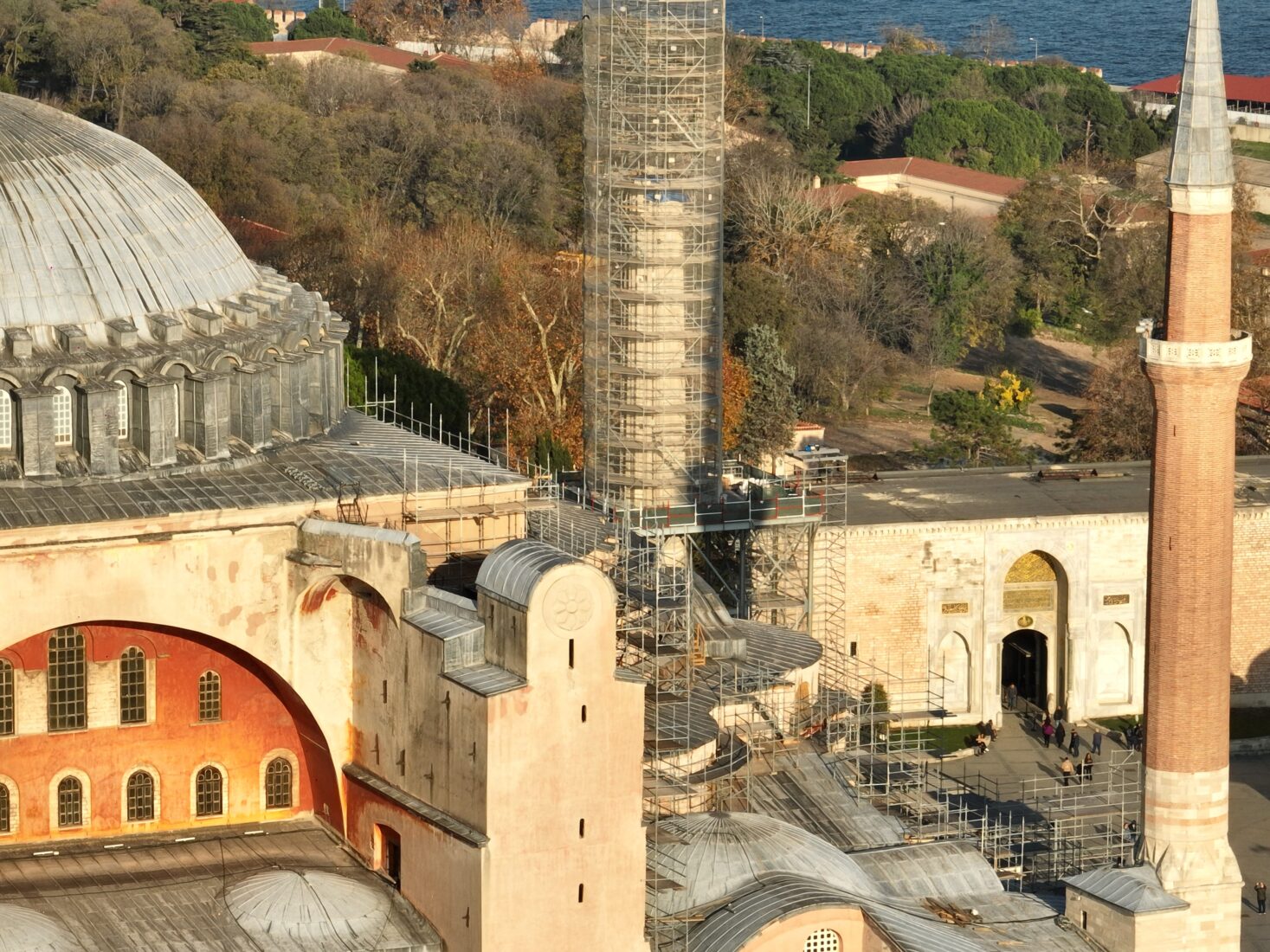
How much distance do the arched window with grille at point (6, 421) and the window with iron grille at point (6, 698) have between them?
9.15ft

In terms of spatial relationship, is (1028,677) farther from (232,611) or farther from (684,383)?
(232,611)

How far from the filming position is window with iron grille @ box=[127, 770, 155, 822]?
130ft

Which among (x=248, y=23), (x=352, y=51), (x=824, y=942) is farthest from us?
(x=248, y=23)

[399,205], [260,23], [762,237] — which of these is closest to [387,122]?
[399,205]

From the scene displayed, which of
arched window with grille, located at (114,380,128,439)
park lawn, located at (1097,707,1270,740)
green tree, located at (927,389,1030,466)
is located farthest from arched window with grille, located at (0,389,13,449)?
green tree, located at (927,389,1030,466)

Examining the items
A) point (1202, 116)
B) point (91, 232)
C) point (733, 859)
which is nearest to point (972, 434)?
point (1202, 116)

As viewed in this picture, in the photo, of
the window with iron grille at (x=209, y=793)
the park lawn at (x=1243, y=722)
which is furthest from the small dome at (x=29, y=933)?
the park lawn at (x=1243, y=722)

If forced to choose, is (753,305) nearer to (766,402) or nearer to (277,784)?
(766,402)

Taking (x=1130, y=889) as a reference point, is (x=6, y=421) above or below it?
above

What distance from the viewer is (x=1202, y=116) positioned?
44219 millimetres

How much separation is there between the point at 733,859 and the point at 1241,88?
9339cm

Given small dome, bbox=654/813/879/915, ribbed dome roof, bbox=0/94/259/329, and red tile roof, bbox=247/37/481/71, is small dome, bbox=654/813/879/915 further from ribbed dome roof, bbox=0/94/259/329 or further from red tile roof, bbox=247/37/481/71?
red tile roof, bbox=247/37/481/71

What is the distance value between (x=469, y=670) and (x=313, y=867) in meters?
3.81

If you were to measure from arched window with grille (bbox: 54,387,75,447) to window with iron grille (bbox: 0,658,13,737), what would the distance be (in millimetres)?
2959
